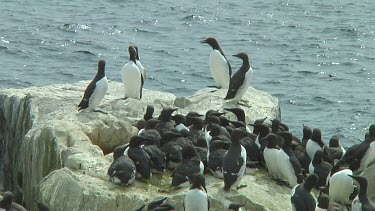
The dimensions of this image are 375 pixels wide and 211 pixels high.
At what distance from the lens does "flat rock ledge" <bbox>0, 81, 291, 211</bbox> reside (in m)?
13.7

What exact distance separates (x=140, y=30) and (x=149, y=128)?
17.6 metres

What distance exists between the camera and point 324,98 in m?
26.6

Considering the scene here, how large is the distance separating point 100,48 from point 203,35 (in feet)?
13.6

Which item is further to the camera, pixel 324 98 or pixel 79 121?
pixel 324 98

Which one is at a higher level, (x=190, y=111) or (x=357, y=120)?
(x=190, y=111)

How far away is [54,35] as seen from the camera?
32.2 meters

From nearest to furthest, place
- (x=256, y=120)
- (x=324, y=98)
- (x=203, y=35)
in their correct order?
(x=256, y=120), (x=324, y=98), (x=203, y=35)

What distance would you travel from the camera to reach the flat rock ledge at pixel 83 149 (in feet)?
44.8

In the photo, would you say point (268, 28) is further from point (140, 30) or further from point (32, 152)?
point (32, 152)

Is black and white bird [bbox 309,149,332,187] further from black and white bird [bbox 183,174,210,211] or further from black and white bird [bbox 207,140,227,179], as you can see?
black and white bird [bbox 183,174,210,211]

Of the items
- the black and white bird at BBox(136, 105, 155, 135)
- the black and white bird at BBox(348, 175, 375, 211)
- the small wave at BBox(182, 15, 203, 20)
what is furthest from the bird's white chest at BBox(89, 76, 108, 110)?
the small wave at BBox(182, 15, 203, 20)

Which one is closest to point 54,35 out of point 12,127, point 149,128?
point 12,127

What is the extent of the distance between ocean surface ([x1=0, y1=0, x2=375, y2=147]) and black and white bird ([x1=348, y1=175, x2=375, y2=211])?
358 inches

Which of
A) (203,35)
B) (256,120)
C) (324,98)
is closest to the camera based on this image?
(256,120)
